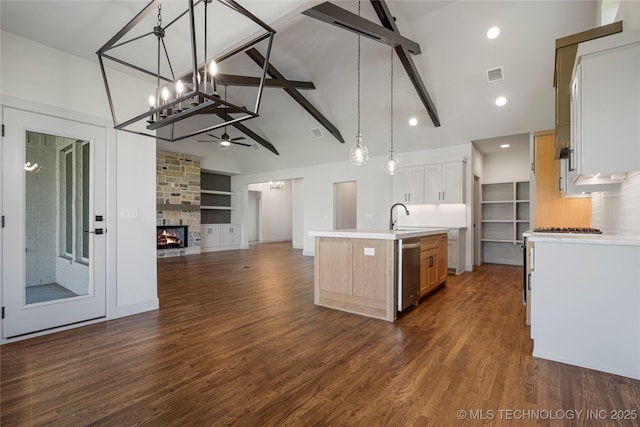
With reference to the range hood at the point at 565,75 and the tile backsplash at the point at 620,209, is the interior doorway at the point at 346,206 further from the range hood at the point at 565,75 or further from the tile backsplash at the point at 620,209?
the range hood at the point at 565,75

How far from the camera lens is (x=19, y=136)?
2.76 metres

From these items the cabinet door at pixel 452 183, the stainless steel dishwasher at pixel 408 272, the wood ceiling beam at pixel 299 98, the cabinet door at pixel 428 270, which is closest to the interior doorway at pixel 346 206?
the wood ceiling beam at pixel 299 98

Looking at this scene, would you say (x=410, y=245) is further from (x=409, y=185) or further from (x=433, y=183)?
(x=409, y=185)

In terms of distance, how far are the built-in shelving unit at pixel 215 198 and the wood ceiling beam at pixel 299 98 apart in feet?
16.4

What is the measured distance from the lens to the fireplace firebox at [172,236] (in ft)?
29.1

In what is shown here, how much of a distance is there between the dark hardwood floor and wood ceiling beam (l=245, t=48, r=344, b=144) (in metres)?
4.25

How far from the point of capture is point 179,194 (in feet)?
29.6

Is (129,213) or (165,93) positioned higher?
(165,93)

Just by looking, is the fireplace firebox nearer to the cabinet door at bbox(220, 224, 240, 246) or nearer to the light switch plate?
the cabinet door at bbox(220, 224, 240, 246)

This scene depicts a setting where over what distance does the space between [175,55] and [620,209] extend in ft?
14.8

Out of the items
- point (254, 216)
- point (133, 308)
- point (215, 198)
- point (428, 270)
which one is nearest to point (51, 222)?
point (133, 308)

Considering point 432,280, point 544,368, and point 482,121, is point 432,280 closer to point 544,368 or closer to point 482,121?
point 544,368

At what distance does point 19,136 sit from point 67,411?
2479 mm

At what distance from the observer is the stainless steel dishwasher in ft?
11.0
